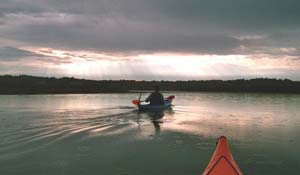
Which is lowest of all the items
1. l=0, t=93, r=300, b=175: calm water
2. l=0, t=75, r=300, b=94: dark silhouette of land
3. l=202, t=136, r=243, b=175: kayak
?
l=0, t=93, r=300, b=175: calm water

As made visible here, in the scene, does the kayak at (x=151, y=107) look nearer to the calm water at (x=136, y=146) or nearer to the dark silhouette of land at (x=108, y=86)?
the calm water at (x=136, y=146)

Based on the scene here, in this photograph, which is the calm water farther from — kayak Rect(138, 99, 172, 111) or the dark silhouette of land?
the dark silhouette of land

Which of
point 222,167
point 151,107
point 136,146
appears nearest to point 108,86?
point 151,107

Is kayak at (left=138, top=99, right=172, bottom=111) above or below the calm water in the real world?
above

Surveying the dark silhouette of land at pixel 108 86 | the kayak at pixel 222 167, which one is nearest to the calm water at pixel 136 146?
the kayak at pixel 222 167

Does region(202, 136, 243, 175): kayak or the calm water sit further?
the calm water

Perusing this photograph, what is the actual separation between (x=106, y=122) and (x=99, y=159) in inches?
292

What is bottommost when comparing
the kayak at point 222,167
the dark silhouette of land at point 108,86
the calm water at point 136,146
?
the calm water at point 136,146

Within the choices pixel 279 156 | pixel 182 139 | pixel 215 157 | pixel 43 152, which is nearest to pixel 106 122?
pixel 182 139

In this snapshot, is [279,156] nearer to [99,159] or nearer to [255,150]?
[255,150]

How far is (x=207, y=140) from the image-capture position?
13.0 metres

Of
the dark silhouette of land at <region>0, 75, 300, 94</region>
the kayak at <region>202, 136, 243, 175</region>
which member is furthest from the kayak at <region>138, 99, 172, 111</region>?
the dark silhouette of land at <region>0, 75, 300, 94</region>

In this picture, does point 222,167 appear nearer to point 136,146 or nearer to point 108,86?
point 136,146

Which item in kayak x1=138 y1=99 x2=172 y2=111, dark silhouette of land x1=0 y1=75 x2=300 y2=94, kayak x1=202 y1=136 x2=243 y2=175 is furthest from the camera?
dark silhouette of land x1=0 y1=75 x2=300 y2=94
